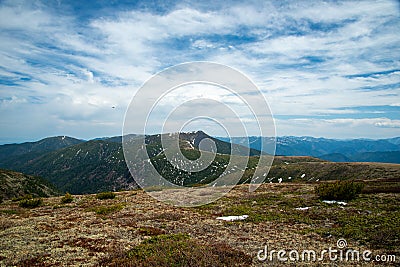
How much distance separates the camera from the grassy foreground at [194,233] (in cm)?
1565

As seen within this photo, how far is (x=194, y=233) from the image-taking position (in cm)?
2152

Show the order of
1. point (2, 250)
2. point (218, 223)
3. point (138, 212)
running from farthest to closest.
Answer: point (138, 212)
point (218, 223)
point (2, 250)

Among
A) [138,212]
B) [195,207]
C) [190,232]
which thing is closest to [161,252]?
[190,232]

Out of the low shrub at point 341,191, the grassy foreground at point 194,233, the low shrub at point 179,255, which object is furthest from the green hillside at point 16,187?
the low shrub at point 341,191

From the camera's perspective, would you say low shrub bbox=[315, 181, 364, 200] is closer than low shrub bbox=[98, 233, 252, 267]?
No

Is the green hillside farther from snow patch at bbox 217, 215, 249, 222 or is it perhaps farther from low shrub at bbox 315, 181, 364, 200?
low shrub at bbox 315, 181, 364, 200

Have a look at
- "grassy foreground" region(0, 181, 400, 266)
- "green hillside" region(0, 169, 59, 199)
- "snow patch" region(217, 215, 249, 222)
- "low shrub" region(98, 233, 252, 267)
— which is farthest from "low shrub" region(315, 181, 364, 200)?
"green hillside" region(0, 169, 59, 199)

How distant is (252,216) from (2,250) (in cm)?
2096

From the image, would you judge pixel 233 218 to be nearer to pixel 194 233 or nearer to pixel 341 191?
pixel 194 233

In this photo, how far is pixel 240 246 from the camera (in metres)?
17.9

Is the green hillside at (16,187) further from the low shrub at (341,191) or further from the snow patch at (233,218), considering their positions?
the low shrub at (341,191)

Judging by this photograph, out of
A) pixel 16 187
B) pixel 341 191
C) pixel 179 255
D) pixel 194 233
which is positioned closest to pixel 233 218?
pixel 194 233

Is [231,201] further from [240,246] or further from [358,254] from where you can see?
[358,254]

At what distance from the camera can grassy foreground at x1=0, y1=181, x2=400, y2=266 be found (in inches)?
616
